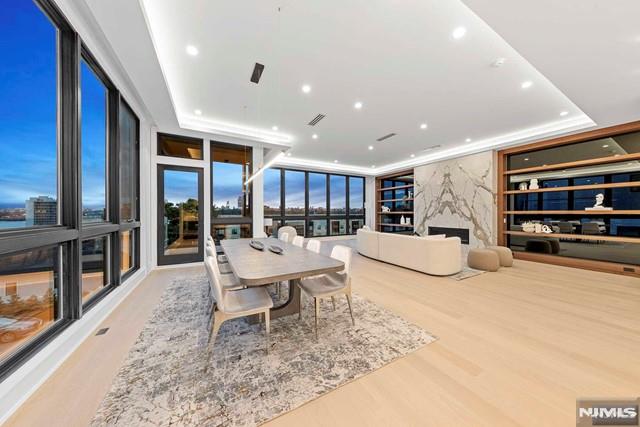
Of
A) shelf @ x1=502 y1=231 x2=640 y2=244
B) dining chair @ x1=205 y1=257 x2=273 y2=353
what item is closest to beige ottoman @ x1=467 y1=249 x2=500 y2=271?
shelf @ x1=502 y1=231 x2=640 y2=244

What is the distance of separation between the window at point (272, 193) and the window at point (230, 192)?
81.1 inches

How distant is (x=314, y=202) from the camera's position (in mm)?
9047

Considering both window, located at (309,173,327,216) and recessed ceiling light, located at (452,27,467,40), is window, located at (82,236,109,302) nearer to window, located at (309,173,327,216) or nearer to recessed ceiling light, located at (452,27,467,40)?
recessed ceiling light, located at (452,27,467,40)

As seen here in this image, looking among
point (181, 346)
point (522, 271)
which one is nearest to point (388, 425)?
point (181, 346)

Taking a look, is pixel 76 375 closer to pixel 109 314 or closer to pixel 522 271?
pixel 109 314

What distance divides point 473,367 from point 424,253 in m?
2.72

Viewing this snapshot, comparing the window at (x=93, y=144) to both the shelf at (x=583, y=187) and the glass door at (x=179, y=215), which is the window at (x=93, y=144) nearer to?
the glass door at (x=179, y=215)

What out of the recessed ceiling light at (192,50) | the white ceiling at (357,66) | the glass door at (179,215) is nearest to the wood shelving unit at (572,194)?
the white ceiling at (357,66)

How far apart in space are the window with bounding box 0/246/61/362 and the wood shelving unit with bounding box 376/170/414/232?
9299mm

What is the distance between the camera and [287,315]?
2674 mm

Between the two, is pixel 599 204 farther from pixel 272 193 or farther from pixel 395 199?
pixel 272 193

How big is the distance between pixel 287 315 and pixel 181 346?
3.57 ft

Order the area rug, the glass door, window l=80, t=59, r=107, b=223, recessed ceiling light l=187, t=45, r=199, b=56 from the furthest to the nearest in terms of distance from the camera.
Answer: the glass door, the area rug, recessed ceiling light l=187, t=45, r=199, b=56, window l=80, t=59, r=107, b=223

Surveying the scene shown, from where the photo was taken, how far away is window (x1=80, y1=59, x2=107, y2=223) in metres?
2.45
